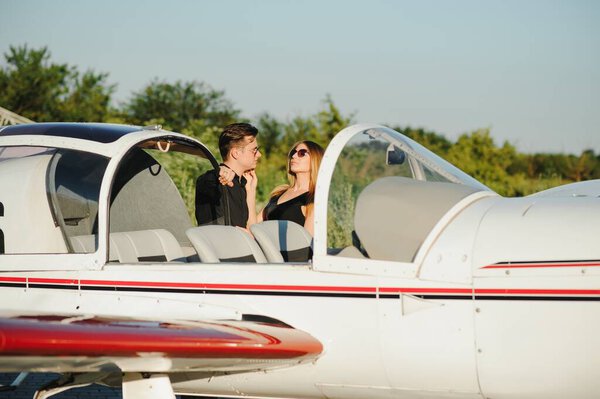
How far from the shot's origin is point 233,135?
6305mm

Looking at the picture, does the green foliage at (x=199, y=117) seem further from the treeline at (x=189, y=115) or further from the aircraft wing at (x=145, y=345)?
the aircraft wing at (x=145, y=345)

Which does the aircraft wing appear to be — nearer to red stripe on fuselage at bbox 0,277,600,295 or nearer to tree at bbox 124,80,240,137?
red stripe on fuselage at bbox 0,277,600,295

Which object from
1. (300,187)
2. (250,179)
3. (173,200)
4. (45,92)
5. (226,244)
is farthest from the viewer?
(45,92)

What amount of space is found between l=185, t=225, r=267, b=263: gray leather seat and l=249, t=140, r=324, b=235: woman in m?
0.73

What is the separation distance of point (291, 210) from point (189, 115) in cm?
3298

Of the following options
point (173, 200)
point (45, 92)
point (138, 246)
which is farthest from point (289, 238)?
point (45, 92)

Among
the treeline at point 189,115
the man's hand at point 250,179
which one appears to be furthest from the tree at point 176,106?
the man's hand at point 250,179

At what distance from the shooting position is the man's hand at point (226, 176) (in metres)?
6.32

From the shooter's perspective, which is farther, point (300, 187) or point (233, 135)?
point (300, 187)

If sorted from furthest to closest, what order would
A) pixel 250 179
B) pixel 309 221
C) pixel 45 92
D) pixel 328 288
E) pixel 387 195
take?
pixel 45 92 < pixel 250 179 < pixel 309 221 < pixel 387 195 < pixel 328 288

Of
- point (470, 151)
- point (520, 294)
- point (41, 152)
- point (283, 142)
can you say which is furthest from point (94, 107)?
point (520, 294)

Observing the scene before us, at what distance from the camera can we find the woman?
20.6ft

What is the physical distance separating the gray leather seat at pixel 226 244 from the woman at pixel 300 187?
728 millimetres

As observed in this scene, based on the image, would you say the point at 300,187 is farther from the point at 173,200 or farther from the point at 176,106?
the point at 176,106
